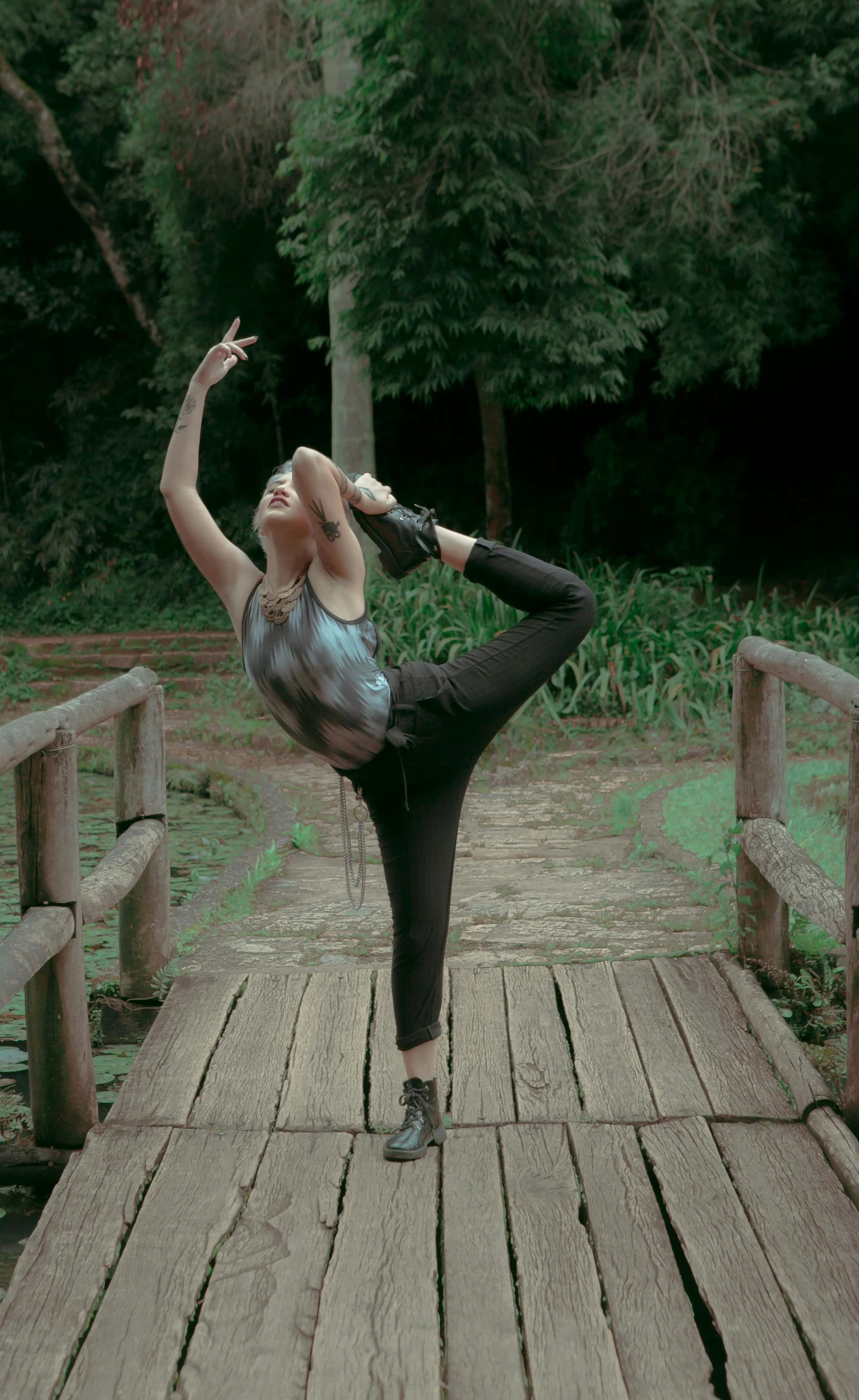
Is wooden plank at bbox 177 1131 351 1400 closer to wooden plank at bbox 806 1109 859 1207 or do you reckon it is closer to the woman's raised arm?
wooden plank at bbox 806 1109 859 1207

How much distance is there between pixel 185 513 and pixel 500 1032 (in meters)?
1.57

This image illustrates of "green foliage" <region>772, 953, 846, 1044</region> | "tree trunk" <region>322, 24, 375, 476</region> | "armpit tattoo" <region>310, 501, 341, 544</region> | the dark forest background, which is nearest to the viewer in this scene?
"armpit tattoo" <region>310, 501, 341, 544</region>

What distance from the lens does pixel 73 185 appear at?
15.2 m

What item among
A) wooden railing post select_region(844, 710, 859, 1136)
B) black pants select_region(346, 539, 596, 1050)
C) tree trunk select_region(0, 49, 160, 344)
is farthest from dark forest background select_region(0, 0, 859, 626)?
black pants select_region(346, 539, 596, 1050)

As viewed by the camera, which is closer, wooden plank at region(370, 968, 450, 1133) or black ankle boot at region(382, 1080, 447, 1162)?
black ankle boot at region(382, 1080, 447, 1162)

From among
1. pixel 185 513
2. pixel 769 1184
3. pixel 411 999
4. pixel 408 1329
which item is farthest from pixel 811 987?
pixel 185 513

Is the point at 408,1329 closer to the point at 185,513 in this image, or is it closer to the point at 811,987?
the point at 185,513

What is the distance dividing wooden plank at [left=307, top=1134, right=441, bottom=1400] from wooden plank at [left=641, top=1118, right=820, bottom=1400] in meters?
0.46

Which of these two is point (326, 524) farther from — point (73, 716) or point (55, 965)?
point (55, 965)

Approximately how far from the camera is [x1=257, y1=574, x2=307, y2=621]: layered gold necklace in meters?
2.53

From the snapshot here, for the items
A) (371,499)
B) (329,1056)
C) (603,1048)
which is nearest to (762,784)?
(603,1048)

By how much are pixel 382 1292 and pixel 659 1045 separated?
1258mm

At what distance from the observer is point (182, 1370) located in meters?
2.07

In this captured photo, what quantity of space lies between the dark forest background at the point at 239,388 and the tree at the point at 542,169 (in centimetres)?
166
